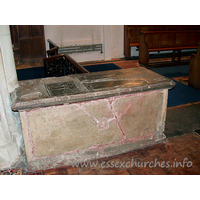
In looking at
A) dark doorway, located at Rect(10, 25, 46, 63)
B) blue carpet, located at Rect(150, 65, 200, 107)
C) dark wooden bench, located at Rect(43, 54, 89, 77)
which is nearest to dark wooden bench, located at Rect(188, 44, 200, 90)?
blue carpet, located at Rect(150, 65, 200, 107)

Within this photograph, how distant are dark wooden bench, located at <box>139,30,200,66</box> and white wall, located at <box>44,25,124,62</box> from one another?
1.30m

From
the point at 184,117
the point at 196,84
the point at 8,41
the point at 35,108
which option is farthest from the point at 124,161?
the point at 196,84

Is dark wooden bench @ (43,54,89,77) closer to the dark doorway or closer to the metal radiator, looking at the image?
the metal radiator

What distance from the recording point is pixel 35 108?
2023 mm

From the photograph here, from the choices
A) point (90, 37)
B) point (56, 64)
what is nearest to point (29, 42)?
point (90, 37)

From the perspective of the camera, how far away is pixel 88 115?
223 centimetres

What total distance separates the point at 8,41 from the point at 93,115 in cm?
109

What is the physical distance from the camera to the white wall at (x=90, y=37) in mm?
7324

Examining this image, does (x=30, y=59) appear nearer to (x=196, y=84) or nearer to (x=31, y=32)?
(x=31, y=32)

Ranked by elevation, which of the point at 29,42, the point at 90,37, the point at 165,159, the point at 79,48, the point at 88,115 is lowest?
the point at 165,159

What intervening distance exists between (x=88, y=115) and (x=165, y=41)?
18.8 ft

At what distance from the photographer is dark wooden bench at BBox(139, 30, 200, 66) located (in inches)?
263

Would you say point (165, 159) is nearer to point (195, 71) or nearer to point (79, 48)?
point (195, 71)

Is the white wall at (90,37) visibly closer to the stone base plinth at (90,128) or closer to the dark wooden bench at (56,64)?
the dark wooden bench at (56,64)
